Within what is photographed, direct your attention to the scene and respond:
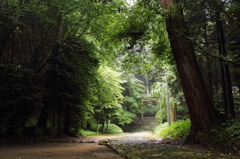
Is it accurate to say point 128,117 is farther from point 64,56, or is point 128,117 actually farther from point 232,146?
point 232,146

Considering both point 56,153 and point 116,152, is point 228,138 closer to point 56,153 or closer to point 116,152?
point 116,152

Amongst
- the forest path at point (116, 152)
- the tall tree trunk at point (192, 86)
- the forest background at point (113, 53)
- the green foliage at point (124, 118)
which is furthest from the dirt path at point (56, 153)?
the green foliage at point (124, 118)

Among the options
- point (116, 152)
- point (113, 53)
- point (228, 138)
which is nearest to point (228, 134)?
point (228, 138)

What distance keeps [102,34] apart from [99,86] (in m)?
4.11

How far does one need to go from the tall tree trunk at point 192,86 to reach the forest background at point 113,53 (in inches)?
1.2

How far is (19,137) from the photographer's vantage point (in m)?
9.04

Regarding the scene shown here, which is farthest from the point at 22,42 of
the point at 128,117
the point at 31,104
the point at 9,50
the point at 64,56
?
the point at 128,117

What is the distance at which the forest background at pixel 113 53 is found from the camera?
20.3 feet

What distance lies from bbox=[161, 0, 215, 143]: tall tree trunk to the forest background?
3 centimetres

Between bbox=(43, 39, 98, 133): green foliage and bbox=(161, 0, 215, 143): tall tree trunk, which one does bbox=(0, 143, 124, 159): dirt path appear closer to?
bbox=(161, 0, 215, 143): tall tree trunk

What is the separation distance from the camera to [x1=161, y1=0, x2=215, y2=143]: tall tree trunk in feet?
19.2

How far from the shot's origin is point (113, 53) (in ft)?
34.3

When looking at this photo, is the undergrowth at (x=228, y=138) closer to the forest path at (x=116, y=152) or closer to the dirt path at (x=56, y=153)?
the forest path at (x=116, y=152)

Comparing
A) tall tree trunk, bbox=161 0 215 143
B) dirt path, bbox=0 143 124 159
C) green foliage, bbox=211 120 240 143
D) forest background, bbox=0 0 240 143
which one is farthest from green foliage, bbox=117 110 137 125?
green foliage, bbox=211 120 240 143
